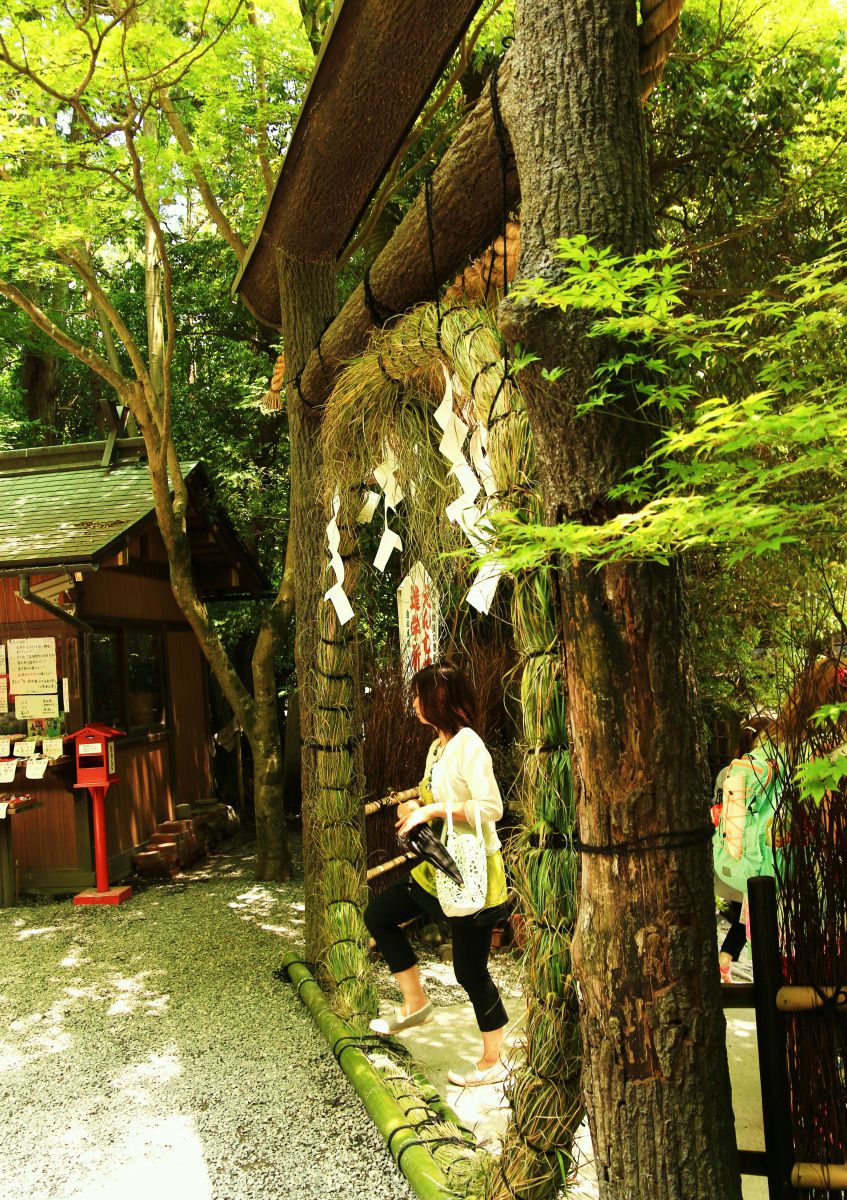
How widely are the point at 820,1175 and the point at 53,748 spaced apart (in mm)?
5648

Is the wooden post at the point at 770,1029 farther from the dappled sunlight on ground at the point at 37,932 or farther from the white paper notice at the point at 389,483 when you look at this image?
the dappled sunlight on ground at the point at 37,932

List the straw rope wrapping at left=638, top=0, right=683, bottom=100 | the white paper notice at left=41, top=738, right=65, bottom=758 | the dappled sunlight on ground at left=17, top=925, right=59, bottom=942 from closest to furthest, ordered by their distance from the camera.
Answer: the straw rope wrapping at left=638, top=0, right=683, bottom=100
the dappled sunlight on ground at left=17, top=925, right=59, bottom=942
the white paper notice at left=41, top=738, right=65, bottom=758

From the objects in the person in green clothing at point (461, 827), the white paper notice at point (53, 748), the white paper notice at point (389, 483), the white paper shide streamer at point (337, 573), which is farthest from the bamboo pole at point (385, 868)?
the white paper notice at point (53, 748)

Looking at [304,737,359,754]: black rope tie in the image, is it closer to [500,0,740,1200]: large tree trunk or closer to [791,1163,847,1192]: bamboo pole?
[500,0,740,1200]: large tree trunk

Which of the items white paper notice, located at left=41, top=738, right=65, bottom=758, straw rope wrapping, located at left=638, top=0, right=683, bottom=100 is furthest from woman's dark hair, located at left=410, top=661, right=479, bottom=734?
white paper notice, located at left=41, top=738, right=65, bottom=758

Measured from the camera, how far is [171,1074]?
143 inches

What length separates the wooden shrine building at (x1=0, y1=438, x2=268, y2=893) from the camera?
21.5ft

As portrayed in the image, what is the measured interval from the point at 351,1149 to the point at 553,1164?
43.7 inches

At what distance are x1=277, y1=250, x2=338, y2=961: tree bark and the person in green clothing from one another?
3.31 ft

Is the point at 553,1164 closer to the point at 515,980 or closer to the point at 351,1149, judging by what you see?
the point at 351,1149

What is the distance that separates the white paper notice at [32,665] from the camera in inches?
264

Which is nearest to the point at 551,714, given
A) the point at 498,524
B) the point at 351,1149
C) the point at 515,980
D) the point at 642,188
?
the point at 498,524

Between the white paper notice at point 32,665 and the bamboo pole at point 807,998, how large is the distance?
5.77 metres

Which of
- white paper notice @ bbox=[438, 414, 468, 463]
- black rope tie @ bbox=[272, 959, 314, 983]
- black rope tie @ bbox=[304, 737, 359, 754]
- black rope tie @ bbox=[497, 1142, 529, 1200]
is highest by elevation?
white paper notice @ bbox=[438, 414, 468, 463]
